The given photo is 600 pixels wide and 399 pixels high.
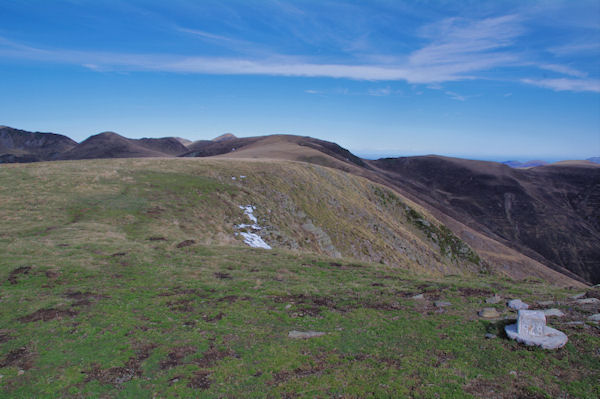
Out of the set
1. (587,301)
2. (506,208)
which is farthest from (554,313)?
(506,208)

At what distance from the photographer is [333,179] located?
68.6m

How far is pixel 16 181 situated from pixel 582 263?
178529 millimetres

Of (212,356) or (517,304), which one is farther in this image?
(517,304)

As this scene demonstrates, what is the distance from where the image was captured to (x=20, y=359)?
458 inches

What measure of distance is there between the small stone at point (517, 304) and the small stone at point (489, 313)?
141 cm

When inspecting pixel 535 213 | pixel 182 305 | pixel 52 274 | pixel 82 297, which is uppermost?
pixel 52 274

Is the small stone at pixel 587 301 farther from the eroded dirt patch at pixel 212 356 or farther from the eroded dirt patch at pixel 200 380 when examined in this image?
the eroded dirt patch at pixel 200 380

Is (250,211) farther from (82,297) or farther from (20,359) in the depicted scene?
(20,359)

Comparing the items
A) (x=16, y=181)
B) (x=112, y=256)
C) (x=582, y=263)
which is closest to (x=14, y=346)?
(x=112, y=256)

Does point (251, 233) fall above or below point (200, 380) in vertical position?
below

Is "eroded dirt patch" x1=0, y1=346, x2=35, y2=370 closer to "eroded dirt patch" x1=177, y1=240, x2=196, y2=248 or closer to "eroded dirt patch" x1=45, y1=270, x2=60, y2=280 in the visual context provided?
"eroded dirt patch" x1=45, y1=270, x2=60, y2=280

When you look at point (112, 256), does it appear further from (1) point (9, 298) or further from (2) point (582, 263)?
(2) point (582, 263)

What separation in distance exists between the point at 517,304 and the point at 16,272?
28297 millimetres

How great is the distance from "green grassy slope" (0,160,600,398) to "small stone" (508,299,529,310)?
1.07 meters
